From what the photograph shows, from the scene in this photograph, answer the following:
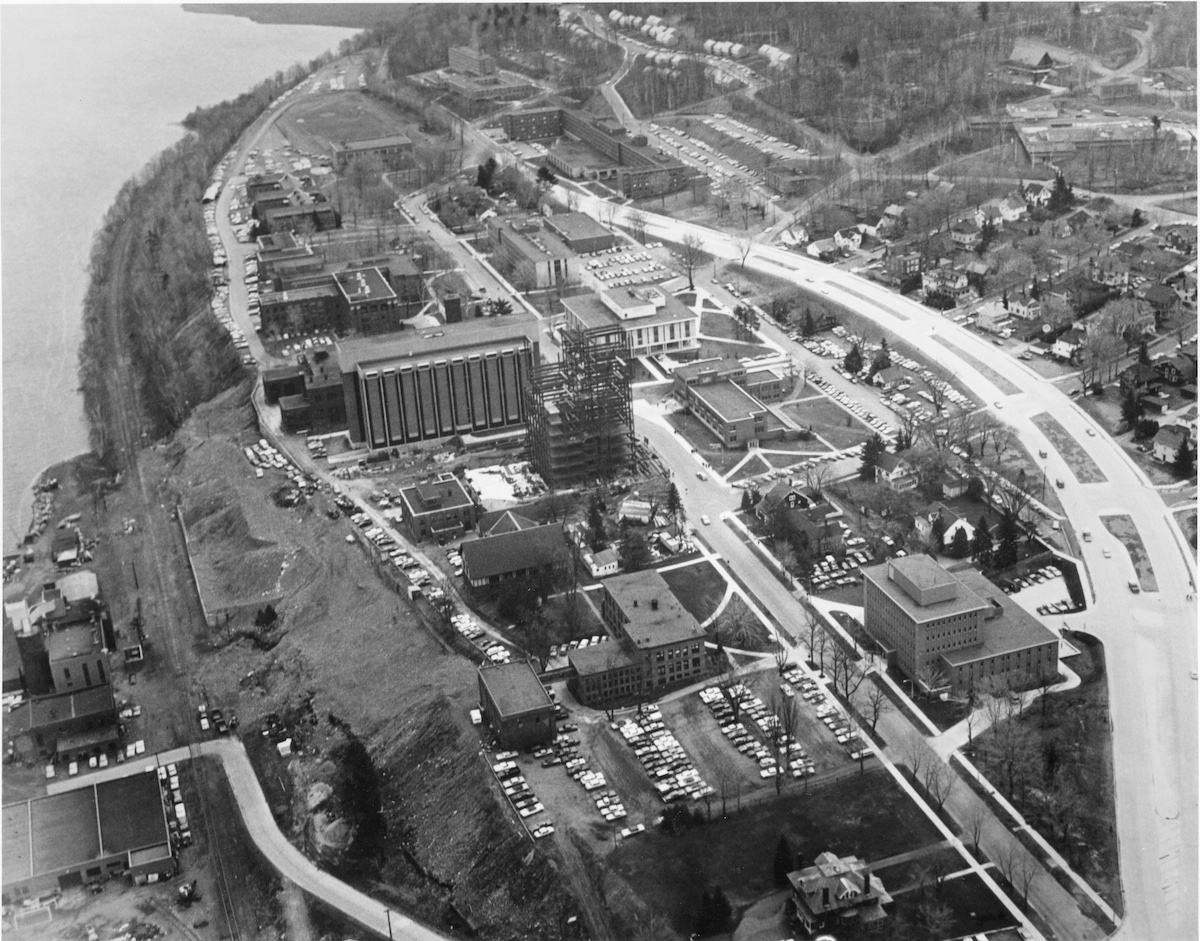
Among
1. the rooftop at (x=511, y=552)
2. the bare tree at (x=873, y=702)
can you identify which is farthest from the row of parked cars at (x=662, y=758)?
the rooftop at (x=511, y=552)

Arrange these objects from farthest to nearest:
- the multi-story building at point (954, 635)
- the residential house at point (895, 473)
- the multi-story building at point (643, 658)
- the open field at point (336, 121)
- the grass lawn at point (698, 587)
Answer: the open field at point (336, 121), the residential house at point (895, 473), the grass lawn at point (698, 587), the multi-story building at point (643, 658), the multi-story building at point (954, 635)

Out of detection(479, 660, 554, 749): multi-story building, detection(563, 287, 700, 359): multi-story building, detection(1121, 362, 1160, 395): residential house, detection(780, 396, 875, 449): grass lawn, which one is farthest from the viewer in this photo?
detection(563, 287, 700, 359): multi-story building

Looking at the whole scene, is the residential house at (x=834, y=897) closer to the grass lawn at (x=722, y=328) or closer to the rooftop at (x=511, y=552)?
the rooftop at (x=511, y=552)

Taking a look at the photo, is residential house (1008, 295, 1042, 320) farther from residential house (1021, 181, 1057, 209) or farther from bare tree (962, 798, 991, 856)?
bare tree (962, 798, 991, 856)

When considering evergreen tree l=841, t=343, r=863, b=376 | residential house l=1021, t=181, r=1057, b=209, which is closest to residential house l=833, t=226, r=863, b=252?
residential house l=1021, t=181, r=1057, b=209

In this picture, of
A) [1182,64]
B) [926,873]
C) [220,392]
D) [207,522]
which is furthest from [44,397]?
[1182,64]

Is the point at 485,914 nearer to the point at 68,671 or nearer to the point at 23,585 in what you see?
the point at 68,671

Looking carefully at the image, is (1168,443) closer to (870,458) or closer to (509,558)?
(870,458)
